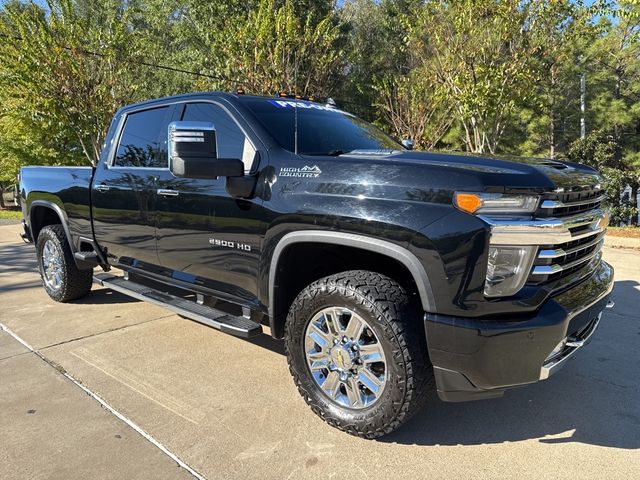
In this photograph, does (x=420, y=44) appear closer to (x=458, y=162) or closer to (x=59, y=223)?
(x=59, y=223)

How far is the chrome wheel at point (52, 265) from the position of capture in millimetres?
5302

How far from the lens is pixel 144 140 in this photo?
4.27 metres

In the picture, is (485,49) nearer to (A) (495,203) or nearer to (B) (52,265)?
(B) (52,265)

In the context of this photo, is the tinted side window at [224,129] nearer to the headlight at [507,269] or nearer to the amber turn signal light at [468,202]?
the amber turn signal light at [468,202]

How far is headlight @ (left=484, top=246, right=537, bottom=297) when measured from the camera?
7.55 feet

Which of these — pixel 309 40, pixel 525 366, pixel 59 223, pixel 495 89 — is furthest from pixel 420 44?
pixel 525 366

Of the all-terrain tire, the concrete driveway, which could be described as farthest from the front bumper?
the all-terrain tire

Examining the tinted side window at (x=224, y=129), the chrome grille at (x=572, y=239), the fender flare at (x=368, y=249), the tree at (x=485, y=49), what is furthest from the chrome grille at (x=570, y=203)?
the tree at (x=485, y=49)

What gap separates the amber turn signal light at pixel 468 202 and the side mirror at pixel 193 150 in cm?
138

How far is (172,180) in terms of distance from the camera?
367 centimetres

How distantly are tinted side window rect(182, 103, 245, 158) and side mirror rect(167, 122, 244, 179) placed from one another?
0.49m

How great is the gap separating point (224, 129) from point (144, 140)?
3.75 feet

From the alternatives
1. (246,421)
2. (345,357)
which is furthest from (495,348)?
(246,421)

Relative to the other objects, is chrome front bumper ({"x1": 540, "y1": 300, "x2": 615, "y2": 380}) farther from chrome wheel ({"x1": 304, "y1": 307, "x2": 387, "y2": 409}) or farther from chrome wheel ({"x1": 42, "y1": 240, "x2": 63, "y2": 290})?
chrome wheel ({"x1": 42, "y1": 240, "x2": 63, "y2": 290})
